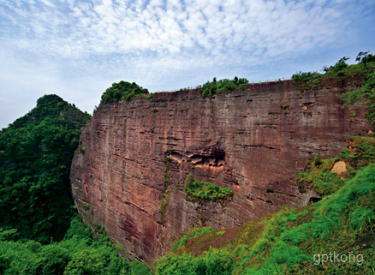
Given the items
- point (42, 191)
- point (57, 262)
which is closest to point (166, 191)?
point (57, 262)

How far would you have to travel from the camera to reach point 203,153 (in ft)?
35.3

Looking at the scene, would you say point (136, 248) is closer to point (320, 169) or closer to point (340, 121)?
point (320, 169)

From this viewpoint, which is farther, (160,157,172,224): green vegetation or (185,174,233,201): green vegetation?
(160,157,172,224): green vegetation

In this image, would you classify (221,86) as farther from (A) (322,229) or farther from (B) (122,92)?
(B) (122,92)

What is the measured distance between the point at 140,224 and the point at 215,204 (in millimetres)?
6550

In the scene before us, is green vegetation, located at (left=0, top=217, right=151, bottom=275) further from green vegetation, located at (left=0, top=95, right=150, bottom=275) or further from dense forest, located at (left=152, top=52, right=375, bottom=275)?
dense forest, located at (left=152, top=52, right=375, bottom=275)

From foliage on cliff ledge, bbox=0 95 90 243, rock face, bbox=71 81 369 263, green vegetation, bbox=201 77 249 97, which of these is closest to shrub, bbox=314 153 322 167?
rock face, bbox=71 81 369 263

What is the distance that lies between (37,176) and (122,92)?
42.2ft

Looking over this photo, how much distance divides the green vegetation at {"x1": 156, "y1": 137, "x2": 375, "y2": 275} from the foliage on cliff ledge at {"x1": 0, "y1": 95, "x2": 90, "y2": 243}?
1825 cm

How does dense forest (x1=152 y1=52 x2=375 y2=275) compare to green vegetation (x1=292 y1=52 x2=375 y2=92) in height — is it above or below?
below

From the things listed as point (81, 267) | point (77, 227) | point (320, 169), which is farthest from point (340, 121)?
point (77, 227)

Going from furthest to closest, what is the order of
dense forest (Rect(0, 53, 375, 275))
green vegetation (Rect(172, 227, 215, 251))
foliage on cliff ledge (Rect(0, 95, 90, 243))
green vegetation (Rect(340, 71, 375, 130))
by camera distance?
foliage on cliff ledge (Rect(0, 95, 90, 243)) < green vegetation (Rect(172, 227, 215, 251)) < green vegetation (Rect(340, 71, 375, 130)) < dense forest (Rect(0, 53, 375, 275))

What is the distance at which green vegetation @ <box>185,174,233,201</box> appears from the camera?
32.3 ft

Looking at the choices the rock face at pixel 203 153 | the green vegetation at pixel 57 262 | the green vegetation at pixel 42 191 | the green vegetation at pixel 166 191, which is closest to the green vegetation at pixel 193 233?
the rock face at pixel 203 153
